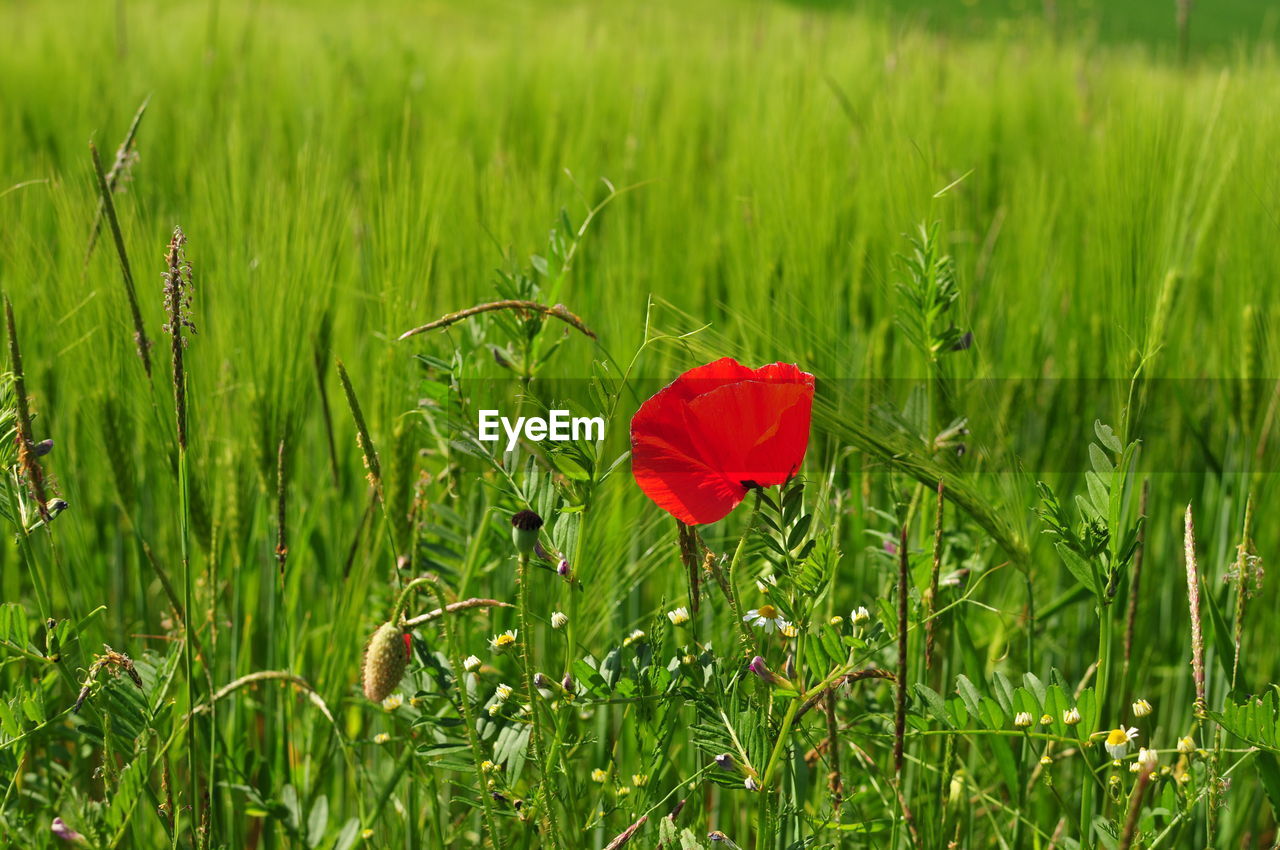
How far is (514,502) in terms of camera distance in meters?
0.57

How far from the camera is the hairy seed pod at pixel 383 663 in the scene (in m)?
0.51

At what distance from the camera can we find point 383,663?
515 millimetres

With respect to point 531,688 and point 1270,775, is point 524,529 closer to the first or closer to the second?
point 531,688

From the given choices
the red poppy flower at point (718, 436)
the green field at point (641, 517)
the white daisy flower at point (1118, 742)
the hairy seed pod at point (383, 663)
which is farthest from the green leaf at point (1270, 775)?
the hairy seed pod at point (383, 663)

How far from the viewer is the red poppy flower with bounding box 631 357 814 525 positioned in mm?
475

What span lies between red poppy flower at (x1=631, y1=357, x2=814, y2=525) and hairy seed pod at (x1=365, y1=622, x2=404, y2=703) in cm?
14

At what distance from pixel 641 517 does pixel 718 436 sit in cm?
30

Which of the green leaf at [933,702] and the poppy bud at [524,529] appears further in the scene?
the green leaf at [933,702]

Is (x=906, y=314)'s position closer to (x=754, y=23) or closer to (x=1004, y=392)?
(x=1004, y=392)

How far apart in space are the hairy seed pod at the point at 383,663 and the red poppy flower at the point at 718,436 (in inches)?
5.6

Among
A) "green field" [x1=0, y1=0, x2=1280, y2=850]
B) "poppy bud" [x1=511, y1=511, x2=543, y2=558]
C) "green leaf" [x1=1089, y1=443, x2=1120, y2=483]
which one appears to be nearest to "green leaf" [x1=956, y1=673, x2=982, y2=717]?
"green field" [x1=0, y1=0, x2=1280, y2=850]

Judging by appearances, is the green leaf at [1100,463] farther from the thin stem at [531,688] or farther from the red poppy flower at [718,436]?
the thin stem at [531,688]

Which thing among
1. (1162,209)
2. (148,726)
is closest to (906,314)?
(1162,209)

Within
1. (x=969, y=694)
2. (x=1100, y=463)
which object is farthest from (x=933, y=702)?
(x=1100, y=463)
